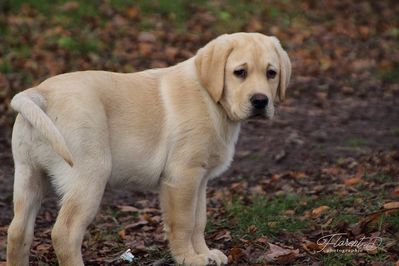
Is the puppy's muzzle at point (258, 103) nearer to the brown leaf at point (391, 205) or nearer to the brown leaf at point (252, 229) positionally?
the brown leaf at point (252, 229)

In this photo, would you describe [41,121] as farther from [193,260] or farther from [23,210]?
[193,260]

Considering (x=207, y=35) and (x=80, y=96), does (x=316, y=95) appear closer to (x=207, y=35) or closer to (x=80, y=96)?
(x=207, y=35)

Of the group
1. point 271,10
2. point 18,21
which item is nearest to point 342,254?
point 18,21

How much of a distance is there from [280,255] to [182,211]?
0.68 metres

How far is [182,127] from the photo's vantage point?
16.7 ft

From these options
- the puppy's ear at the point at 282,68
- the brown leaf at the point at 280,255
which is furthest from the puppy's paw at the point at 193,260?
the puppy's ear at the point at 282,68

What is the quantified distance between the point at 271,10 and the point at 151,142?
10360mm

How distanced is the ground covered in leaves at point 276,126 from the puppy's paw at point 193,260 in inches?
7.0

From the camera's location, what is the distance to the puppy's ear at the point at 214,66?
5129 mm

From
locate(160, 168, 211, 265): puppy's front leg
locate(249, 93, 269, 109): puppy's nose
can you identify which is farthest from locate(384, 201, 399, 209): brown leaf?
locate(160, 168, 211, 265): puppy's front leg

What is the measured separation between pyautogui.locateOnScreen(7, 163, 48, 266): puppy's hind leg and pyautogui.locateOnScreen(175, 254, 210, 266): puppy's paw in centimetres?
97

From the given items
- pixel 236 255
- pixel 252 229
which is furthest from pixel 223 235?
pixel 236 255

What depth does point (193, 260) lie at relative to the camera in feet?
16.7

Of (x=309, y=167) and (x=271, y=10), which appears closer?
(x=309, y=167)
